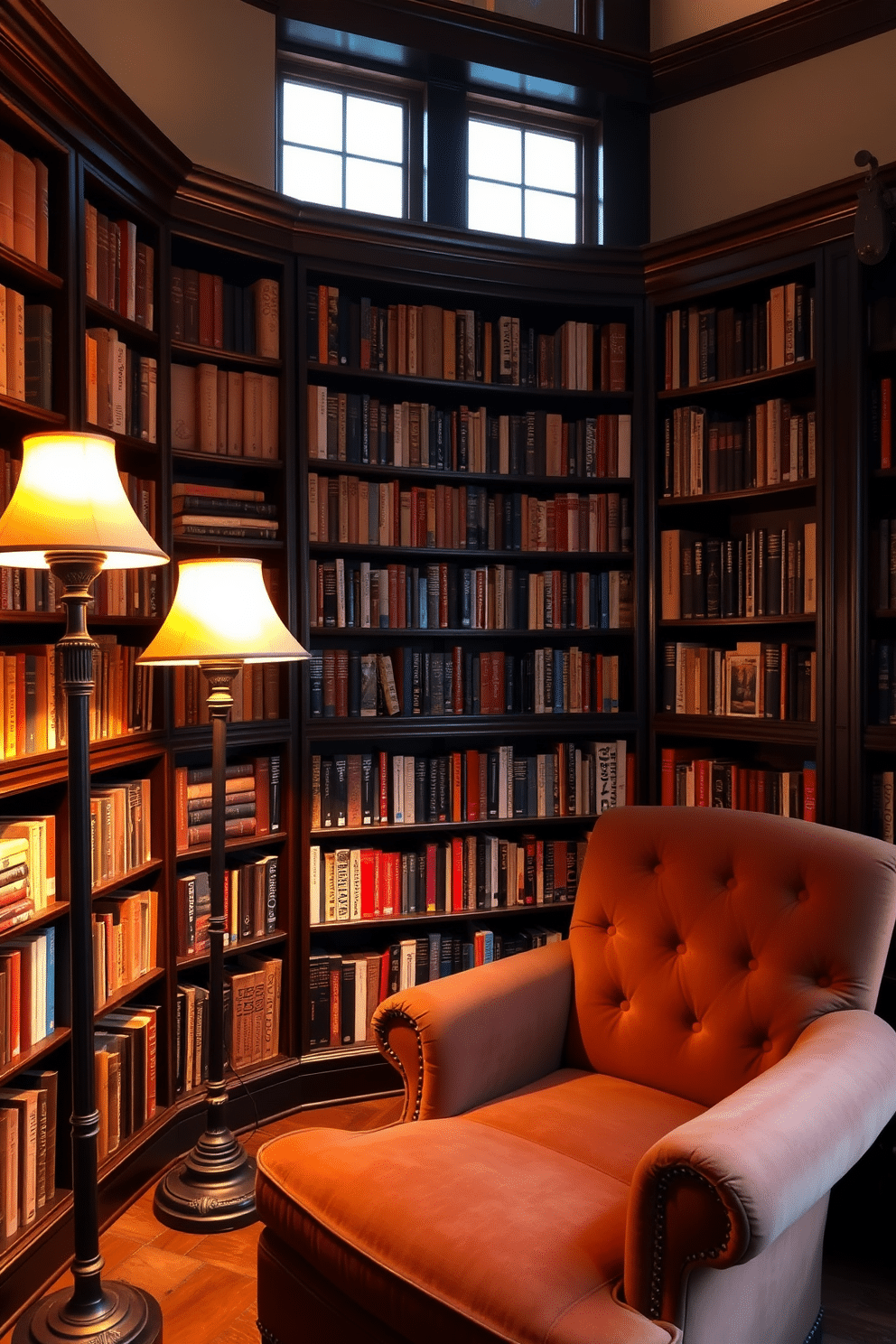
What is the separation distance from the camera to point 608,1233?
1.52 metres

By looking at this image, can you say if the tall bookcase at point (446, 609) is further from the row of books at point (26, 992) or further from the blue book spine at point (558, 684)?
the row of books at point (26, 992)

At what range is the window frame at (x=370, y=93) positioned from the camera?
10.6ft

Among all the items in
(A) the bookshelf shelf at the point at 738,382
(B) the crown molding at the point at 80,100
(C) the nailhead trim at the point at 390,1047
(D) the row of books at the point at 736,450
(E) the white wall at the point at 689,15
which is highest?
(E) the white wall at the point at 689,15

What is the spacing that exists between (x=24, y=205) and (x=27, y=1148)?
1913 mm

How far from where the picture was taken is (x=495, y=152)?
349 centimetres

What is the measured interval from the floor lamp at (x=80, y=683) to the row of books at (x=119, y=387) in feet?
1.99

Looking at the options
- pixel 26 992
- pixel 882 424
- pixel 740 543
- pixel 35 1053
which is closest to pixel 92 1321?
pixel 35 1053

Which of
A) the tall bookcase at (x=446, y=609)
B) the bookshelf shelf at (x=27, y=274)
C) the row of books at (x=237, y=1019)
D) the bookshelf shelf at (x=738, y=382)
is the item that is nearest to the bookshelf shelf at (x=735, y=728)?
the tall bookcase at (x=446, y=609)

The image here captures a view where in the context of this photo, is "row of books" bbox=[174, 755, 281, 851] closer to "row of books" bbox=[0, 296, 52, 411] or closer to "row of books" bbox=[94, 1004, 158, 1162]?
"row of books" bbox=[94, 1004, 158, 1162]

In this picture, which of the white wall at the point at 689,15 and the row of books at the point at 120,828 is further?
the white wall at the point at 689,15

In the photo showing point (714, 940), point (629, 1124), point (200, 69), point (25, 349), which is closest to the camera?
point (629, 1124)

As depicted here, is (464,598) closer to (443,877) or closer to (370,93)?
(443,877)

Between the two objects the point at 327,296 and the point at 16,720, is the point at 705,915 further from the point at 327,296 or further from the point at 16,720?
the point at 327,296

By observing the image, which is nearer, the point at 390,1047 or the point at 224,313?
the point at 390,1047
